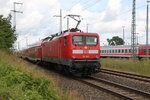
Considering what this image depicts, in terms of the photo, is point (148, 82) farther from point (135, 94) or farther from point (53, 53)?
point (53, 53)

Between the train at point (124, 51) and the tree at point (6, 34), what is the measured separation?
75.1 ft

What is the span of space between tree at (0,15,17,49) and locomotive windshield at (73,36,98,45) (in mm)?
11471

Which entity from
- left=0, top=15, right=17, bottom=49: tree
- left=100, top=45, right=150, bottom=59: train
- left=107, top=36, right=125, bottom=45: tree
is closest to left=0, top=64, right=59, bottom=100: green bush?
left=0, top=15, right=17, bottom=49: tree

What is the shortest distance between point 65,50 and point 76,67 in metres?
1.56

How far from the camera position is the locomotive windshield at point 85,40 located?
1690cm

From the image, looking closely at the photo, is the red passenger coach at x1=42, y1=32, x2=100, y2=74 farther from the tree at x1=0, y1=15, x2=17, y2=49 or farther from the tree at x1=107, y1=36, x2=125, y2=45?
the tree at x1=107, y1=36, x2=125, y2=45

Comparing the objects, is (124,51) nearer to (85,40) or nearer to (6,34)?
(6,34)

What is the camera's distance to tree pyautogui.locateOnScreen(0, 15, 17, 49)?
26.6 metres

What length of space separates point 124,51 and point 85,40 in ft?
114

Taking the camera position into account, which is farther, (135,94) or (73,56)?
(73,56)

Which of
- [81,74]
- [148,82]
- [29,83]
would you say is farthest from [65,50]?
[29,83]

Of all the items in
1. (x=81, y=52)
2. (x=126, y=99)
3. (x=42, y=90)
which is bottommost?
(x=126, y=99)

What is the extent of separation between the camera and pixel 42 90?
7777 millimetres

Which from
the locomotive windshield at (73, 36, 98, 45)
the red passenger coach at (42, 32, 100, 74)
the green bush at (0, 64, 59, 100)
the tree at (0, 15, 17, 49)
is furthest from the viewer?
the tree at (0, 15, 17, 49)
